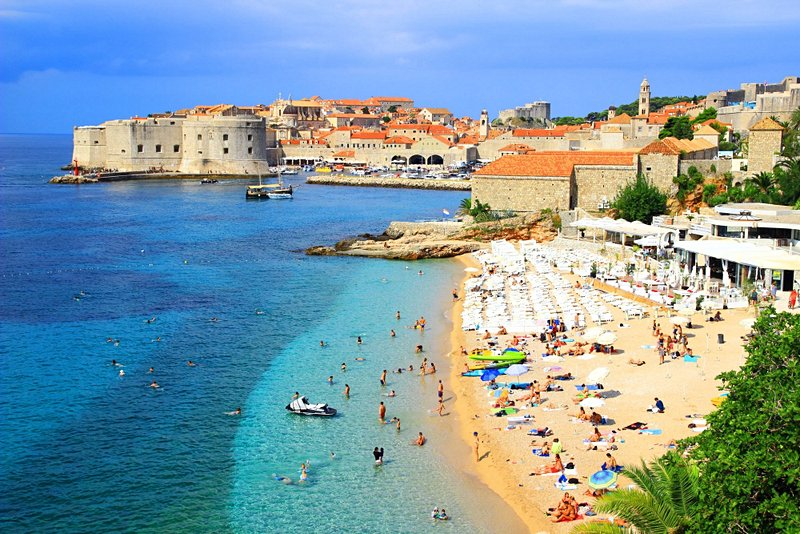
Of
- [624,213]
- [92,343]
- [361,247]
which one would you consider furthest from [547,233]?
[92,343]

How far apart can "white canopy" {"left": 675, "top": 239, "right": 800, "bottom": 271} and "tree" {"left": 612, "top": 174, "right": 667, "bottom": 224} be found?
6357mm

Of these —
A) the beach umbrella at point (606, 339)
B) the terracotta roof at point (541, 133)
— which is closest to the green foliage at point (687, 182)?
the beach umbrella at point (606, 339)

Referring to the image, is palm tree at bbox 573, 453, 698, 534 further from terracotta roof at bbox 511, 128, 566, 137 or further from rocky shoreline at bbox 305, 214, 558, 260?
terracotta roof at bbox 511, 128, 566, 137

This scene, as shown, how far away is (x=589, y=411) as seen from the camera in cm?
1347

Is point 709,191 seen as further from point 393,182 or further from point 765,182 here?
point 393,182

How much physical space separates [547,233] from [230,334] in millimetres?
15516

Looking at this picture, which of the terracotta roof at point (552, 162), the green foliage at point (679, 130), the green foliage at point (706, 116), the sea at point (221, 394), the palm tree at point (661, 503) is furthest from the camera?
the green foliage at point (706, 116)

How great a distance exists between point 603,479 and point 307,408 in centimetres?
570

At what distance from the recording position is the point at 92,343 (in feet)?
64.2

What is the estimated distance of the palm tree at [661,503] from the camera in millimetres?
7691

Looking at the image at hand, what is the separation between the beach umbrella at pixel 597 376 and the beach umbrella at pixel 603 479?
347 cm

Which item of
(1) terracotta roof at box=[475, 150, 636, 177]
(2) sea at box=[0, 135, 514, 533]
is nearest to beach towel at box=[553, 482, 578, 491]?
(2) sea at box=[0, 135, 514, 533]

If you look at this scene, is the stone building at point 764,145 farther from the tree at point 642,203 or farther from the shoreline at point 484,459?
the shoreline at point 484,459

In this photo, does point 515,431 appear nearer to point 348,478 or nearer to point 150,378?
point 348,478
